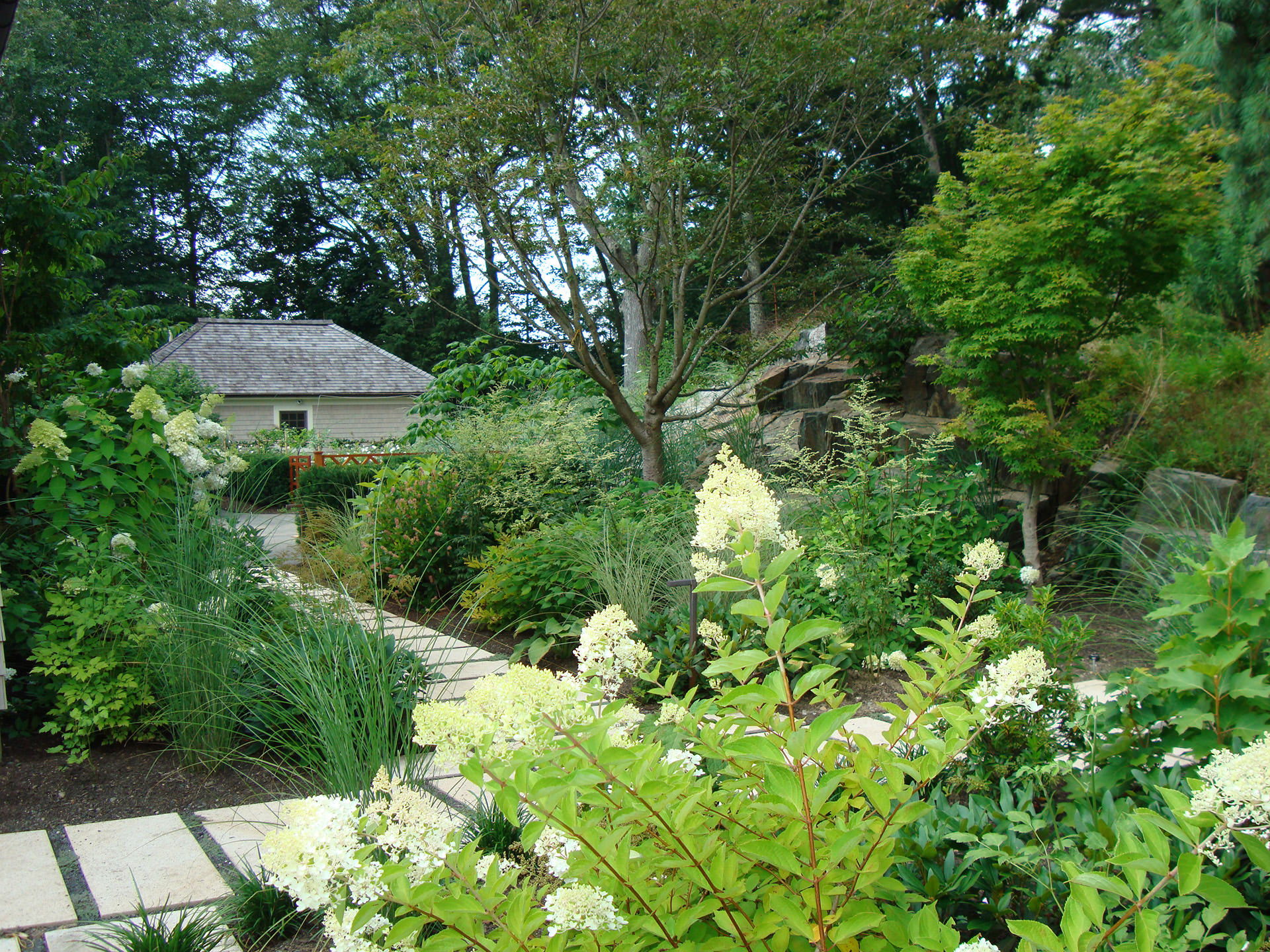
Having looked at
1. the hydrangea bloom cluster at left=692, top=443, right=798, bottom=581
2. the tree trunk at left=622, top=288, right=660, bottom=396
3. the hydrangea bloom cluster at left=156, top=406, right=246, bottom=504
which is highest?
the tree trunk at left=622, top=288, right=660, bottom=396

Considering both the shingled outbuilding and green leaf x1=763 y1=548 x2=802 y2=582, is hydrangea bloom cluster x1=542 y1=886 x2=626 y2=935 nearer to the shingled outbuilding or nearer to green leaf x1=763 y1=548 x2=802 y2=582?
green leaf x1=763 y1=548 x2=802 y2=582

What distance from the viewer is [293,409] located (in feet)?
69.4

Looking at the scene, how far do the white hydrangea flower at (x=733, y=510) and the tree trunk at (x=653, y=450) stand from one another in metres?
5.96

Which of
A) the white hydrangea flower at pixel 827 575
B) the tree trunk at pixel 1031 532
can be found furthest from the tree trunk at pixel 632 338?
the white hydrangea flower at pixel 827 575

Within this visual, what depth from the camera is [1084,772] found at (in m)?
1.90

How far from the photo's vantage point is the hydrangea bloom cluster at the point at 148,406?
3.58 m

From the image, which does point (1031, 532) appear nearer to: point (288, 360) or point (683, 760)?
point (683, 760)

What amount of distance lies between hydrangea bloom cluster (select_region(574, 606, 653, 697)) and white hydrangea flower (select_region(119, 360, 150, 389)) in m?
3.35

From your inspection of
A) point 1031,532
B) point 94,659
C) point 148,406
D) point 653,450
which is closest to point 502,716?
point 94,659

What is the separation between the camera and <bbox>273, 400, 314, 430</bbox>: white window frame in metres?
20.9

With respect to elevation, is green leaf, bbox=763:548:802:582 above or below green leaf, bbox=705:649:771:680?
above

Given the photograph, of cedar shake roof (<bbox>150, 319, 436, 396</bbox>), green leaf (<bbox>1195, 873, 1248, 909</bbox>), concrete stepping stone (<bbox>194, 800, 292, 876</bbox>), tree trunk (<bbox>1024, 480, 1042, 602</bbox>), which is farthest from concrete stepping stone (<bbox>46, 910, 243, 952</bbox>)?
cedar shake roof (<bbox>150, 319, 436, 396</bbox>)

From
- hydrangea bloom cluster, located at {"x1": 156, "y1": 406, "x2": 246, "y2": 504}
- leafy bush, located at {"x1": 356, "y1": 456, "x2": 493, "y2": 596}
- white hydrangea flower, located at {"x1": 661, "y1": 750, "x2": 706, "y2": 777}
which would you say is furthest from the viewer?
leafy bush, located at {"x1": 356, "y1": 456, "x2": 493, "y2": 596}

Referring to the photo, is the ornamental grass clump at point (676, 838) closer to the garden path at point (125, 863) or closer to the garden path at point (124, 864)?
the garden path at point (124, 864)
